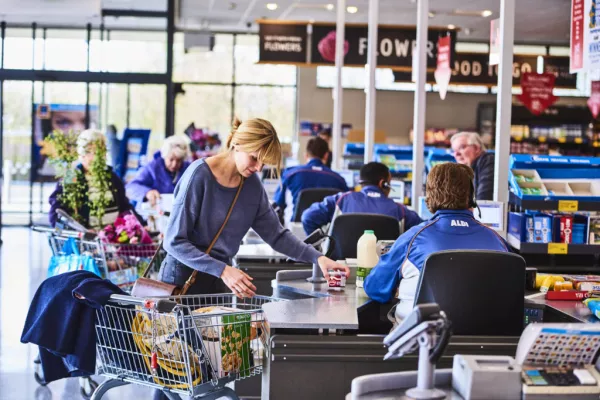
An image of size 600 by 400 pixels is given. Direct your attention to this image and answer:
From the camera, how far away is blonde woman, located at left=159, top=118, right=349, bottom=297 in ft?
13.2

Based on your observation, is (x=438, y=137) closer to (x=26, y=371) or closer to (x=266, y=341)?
(x=26, y=371)

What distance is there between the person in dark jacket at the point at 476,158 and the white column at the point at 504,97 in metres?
1.76

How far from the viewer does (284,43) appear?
15.1m

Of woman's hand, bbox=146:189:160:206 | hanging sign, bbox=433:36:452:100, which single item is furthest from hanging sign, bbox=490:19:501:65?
hanging sign, bbox=433:36:452:100

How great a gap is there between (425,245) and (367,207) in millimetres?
3014

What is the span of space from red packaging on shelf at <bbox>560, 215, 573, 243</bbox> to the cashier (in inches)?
87.5

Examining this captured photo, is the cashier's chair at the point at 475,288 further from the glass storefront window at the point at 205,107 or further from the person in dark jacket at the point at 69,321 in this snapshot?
the glass storefront window at the point at 205,107

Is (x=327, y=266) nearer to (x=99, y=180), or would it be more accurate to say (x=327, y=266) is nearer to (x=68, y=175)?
(x=99, y=180)

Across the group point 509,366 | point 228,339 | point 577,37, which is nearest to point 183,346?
point 228,339

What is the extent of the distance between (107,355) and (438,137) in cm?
1689

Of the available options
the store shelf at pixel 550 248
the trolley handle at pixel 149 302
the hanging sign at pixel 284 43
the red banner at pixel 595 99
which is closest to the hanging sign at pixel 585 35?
the store shelf at pixel 550 248

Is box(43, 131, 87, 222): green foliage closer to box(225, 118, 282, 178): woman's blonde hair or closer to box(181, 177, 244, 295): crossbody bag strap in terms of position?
box(181, 177, 244, 295): crossbody bag strap

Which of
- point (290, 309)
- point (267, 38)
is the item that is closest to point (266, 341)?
point (290, 309)

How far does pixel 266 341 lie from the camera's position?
3457mm
